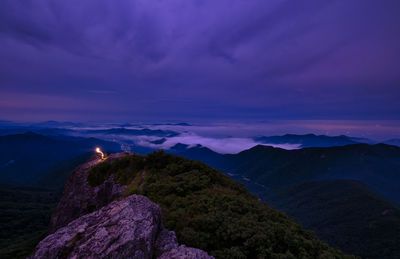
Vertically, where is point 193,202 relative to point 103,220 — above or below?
below

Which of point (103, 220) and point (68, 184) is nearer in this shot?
point (103, 220)

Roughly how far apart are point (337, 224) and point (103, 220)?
16242 cm

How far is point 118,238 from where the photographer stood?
710 cm

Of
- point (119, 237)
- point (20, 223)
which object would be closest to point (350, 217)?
point (119, 237)

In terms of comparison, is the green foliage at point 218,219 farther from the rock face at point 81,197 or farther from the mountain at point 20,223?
the mountain at point 20,223

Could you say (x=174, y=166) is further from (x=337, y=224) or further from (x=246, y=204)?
(x=337, y=224)

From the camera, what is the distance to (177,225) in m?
11.4

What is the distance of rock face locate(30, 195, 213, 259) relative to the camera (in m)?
6.84

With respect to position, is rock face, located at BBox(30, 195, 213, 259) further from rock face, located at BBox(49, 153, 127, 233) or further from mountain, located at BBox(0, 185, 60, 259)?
mountain, located at BBox(0, 185, 60, 259)

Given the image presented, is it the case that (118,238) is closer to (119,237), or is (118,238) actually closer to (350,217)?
(119,237)

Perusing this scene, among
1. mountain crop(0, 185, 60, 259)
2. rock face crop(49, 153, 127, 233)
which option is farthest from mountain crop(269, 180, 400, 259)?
mountain crop(0, 185, 60, 259)

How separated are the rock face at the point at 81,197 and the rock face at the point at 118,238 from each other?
47.2 ft

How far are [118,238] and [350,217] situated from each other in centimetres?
17439

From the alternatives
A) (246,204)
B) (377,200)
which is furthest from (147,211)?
(377,200)
